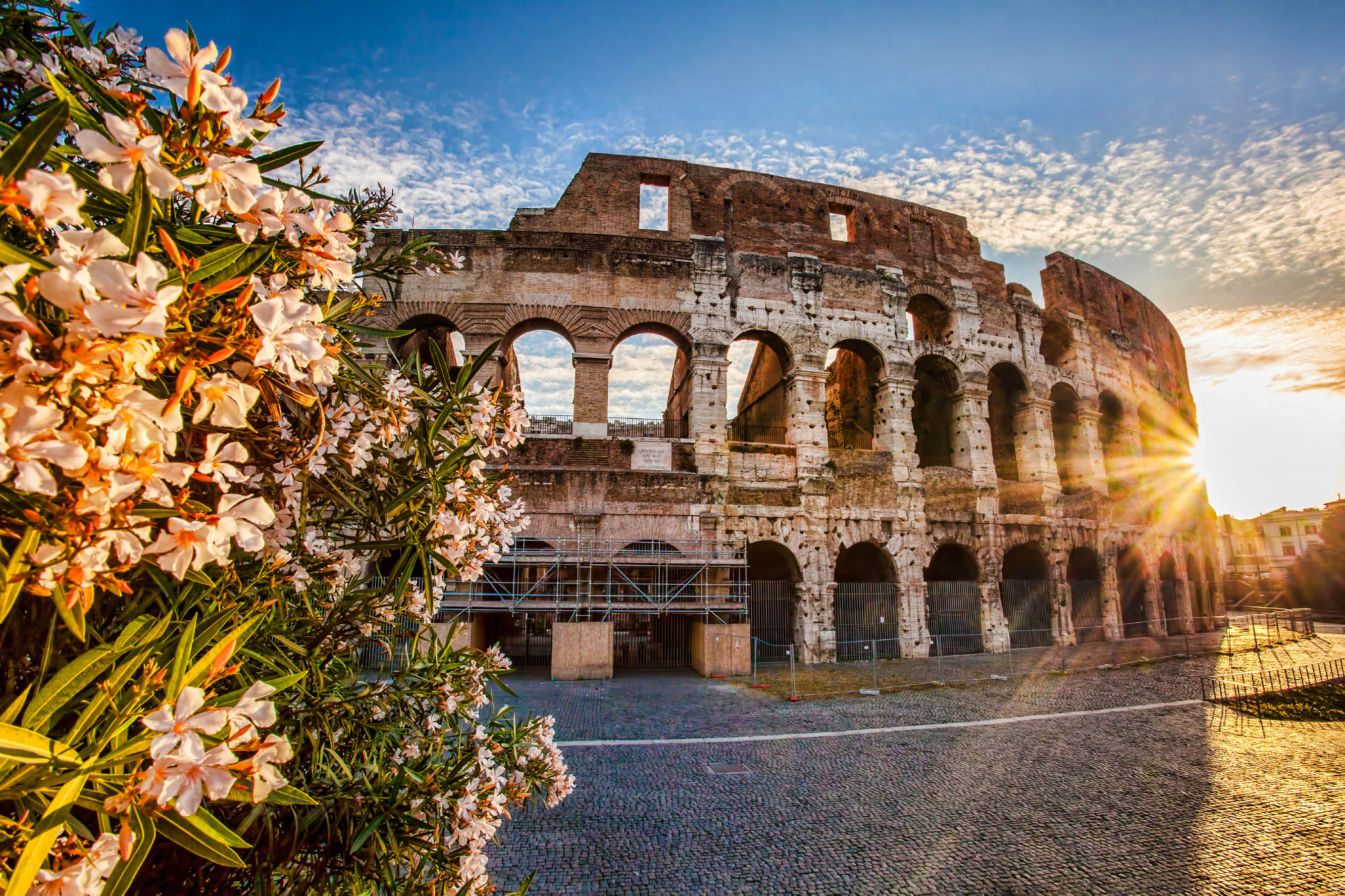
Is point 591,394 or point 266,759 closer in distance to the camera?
point 266,759

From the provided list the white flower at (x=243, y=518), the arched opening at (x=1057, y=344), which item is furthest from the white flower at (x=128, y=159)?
the arched opening at (x=1057, y=344)

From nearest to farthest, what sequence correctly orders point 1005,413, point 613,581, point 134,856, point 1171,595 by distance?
point 134,856
point 613,581
point 1005,413
point 1171,595

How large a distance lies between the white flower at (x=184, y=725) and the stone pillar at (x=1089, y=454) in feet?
67.1

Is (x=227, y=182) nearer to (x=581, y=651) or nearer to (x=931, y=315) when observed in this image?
(x=581, y=651)

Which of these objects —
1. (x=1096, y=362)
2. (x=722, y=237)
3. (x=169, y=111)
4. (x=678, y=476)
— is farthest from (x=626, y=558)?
(x=1096, y=362)

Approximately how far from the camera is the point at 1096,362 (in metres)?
18.2

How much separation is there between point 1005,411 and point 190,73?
19.8m

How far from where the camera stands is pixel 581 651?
10.9 meters

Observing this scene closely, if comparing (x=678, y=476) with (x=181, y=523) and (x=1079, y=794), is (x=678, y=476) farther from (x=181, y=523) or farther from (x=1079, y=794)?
(x=181, y=523)

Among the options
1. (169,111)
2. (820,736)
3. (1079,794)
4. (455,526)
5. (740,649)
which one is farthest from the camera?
(740,649)

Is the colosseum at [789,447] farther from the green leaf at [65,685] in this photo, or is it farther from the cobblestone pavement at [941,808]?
the green leaf at [65,685]

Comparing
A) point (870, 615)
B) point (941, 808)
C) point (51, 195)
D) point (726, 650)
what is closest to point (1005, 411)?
point (870, 615)

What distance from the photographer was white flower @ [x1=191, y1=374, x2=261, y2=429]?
3.22 feet

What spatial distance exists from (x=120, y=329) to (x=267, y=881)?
1482mm
